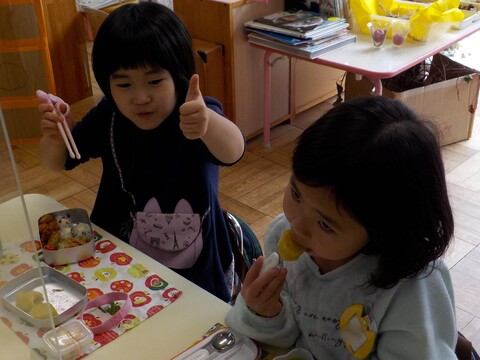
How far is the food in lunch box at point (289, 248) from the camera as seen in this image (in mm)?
825

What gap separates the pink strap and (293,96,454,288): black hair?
40 centimetres

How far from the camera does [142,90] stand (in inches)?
44.7

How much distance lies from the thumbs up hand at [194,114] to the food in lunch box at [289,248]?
0.31 m

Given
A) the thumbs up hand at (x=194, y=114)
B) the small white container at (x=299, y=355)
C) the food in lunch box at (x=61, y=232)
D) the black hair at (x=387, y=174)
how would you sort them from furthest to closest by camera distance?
1. the food in lunch box at (x=61, y=232)
2. the thumbs up hand at (x=194, y=114)
3. the small white container at (x=299, y=355)
4. the black hair at (x=387, y=174)

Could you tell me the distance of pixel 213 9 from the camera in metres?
2.74

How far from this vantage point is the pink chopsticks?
114 centimetres

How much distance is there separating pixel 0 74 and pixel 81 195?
5.32 ft

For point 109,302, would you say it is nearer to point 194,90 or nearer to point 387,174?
point 194,90

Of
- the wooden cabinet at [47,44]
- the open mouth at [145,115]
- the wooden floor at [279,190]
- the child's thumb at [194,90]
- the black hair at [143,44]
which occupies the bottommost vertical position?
the wooden floor at [279,190]

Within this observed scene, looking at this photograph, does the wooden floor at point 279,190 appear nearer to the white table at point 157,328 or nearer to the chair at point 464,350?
the chair at point 464,350

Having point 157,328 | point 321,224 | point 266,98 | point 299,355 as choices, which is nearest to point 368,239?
point 321,224

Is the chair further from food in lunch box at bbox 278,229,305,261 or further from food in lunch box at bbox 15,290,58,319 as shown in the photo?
food in lunch box at bbox 15,290,58,319

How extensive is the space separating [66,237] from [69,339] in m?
0.27

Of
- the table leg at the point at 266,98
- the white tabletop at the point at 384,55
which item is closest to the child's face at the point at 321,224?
the white tabletop at the point at 384,55
